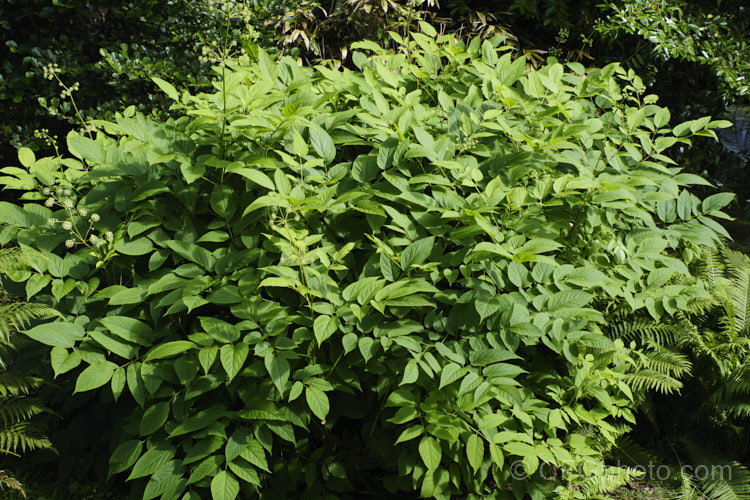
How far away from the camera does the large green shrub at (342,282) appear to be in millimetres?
1880

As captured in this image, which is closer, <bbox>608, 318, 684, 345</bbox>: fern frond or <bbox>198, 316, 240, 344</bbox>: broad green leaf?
<bbox>198, 316, 240, 344</bbox>: broad green leaf

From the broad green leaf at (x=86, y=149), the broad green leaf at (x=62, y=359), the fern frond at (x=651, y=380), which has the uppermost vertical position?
the broad green leaf at (x=86, y=149)

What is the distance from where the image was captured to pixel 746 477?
264cm

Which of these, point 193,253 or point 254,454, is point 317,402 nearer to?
point 254,454

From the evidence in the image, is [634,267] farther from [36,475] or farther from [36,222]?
[36,475]

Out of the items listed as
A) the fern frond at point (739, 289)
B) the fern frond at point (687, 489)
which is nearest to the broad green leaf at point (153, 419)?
the fern frond at point (687, 489)

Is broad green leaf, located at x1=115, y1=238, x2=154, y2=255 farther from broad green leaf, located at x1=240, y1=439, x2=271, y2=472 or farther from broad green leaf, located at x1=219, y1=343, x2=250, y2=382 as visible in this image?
broad green leaf, located at x1=240, y1=439, x2=271, y2=472

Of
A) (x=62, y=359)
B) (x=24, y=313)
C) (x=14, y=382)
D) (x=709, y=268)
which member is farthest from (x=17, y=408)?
(x=709, y=268)

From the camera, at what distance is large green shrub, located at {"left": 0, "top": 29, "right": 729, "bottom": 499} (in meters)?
1.88

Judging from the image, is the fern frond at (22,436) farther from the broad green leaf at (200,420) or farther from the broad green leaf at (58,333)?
the broad green leaf at (200,420)

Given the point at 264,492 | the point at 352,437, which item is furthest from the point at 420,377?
the point at 264,492

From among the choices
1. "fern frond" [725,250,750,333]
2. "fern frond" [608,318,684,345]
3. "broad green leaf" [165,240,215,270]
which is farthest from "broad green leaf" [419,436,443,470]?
"fern frond" [725,250,750,333]

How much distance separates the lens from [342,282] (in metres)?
2.19

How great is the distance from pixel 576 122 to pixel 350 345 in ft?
4.81
